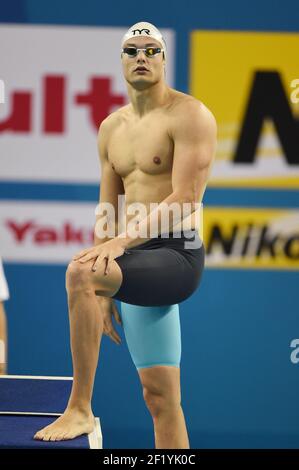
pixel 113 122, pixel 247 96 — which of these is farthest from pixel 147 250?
pixel 247 96

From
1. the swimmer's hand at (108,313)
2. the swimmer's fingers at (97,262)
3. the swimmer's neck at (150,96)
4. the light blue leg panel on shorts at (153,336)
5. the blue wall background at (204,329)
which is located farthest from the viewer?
the blue wall background at (204,329)

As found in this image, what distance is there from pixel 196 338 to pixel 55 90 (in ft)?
4.75

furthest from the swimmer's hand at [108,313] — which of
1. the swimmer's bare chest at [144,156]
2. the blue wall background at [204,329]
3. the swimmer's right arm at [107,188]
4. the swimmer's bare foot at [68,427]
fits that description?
the blue wall background at [204,329]

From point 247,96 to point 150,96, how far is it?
1.51 metres

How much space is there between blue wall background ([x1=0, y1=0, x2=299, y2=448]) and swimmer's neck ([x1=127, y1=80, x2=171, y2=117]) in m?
1.41

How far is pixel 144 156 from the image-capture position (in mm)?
2830

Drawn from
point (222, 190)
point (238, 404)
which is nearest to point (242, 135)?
point (222, 190)

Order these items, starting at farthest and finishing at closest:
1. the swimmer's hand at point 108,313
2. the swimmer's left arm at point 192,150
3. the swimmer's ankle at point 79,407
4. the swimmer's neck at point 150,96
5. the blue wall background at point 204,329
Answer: the blue wall background at point 204,329, the swimmer's hand at point 108,313, the swimmer's neck at point 150,96, the swimmer's left arm at point 192,150, the swimmer's ankle at point 79,407

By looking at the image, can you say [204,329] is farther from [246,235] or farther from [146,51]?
[146,51]

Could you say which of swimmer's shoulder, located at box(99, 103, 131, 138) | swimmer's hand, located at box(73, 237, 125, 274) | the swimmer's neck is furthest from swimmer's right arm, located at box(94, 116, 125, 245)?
swimmer's hand, located at box(73, 237, 125, 274)

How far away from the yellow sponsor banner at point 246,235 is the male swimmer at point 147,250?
1296 millimetres

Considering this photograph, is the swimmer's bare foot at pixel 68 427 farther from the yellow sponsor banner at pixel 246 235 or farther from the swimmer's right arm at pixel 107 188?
the yellow sponsor banner at pixel 246 235

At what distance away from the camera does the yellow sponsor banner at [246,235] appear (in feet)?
14.0

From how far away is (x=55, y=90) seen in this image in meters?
4.27
